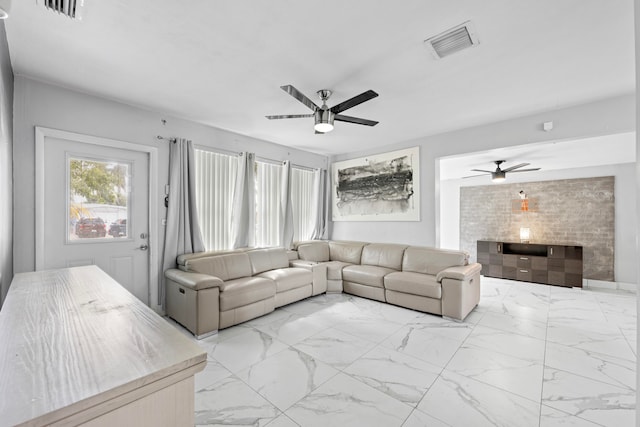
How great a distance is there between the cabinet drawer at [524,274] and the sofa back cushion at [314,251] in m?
4.12

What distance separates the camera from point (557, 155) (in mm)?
4742

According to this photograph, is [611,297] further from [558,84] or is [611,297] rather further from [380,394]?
[380,394]

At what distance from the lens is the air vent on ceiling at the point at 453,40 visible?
6.52 feet

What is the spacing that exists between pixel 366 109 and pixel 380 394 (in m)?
3.00

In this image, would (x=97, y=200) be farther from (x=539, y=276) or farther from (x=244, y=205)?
(x=539, y=276)

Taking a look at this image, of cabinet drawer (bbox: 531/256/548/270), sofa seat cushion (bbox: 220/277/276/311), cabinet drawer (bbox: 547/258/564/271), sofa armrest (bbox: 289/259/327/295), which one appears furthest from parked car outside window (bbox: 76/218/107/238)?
cabinet drawer (bbox: 547/258/564/271)

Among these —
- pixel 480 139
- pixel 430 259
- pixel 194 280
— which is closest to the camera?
pixel 194 280

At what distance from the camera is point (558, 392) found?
206 cm

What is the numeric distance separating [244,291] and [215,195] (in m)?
1.66

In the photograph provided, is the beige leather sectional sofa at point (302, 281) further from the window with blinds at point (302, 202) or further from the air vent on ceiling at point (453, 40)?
the air vent on ceiling at point (453, 40)

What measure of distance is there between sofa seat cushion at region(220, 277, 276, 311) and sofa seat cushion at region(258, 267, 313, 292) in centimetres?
13

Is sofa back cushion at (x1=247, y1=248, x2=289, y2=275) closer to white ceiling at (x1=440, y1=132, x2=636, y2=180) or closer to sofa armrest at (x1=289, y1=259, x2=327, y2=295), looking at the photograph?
sofa armrest at (x1=289, y1=259, x2=327, y2=295)

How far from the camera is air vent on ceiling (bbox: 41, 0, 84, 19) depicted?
170 cm

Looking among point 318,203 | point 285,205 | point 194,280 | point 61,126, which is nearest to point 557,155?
point 318,203
